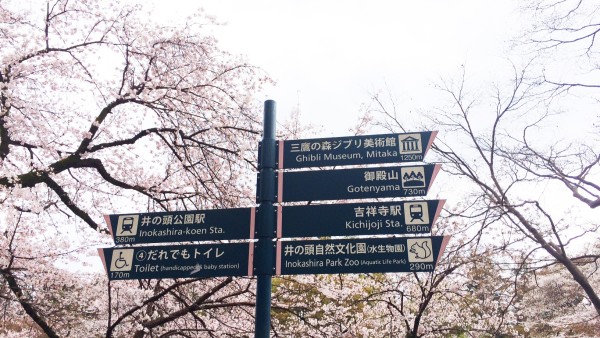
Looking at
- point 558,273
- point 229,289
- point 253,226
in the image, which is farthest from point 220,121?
point 558,273

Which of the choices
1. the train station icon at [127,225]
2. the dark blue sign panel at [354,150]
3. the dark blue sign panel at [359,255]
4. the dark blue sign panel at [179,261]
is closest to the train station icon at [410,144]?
the dark blue sign panel at [354,150]

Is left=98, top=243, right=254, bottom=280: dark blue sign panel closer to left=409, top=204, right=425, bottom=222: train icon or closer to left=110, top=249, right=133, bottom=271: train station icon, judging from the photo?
left=110, top=249, right=133, bottom=271: train station icon

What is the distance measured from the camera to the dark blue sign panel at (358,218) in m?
3.16

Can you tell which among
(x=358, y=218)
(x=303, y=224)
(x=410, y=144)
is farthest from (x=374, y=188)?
(x=303, y=224)

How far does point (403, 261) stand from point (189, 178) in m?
4.96

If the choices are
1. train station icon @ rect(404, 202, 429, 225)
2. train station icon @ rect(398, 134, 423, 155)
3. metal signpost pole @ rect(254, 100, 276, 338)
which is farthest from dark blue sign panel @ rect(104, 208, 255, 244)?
train station icon @ rect(398, 134, 423, 155)

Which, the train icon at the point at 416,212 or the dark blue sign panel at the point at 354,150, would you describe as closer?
the train icon at the point at 416,212

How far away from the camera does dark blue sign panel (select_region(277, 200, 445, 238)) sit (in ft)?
10.4

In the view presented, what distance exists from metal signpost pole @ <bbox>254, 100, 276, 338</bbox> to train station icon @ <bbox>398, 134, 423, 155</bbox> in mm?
1018

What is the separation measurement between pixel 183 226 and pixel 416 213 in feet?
6.14

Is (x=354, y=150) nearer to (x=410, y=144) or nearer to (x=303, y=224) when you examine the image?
(x=410, y=144)

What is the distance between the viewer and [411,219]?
10.4 feet

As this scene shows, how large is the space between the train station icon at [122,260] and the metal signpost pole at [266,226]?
116 centimetres

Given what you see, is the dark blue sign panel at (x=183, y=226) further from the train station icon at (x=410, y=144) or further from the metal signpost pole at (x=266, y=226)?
the train station icon at (x=410, y=144)
